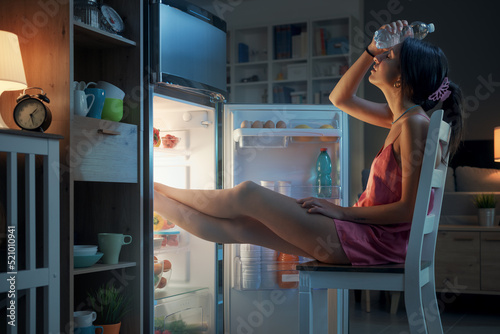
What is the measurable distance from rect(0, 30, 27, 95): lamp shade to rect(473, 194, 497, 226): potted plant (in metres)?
3.02

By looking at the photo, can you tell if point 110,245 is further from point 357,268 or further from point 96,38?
point 357,268

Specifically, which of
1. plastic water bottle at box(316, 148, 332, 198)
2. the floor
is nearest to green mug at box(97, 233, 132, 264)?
plastic water bottle at box(316, 148, 332, 198)

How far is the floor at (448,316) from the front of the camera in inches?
129

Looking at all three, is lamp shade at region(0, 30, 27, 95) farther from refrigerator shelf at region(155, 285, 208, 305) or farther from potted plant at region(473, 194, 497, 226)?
potted plant at region(473, 194, 497, 226)

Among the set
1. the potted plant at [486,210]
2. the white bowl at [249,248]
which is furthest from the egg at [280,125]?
the potted plant at [486,210]

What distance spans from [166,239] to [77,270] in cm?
78

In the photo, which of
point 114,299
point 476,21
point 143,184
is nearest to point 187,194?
point 143,184

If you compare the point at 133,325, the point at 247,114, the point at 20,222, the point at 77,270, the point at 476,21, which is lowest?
the point at 133,325

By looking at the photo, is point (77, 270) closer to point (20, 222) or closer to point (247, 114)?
point (20, 222)

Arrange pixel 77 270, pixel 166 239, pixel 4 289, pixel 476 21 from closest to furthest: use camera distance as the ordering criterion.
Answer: pixel 4 289 → pixel 77 270 → pixel 166 239 → pixel 476 21

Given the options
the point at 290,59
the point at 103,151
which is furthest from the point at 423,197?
the point at 290,59

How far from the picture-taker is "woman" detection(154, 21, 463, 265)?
5.59 ft

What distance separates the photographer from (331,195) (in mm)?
2604

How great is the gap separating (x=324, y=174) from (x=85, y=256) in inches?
46.3
